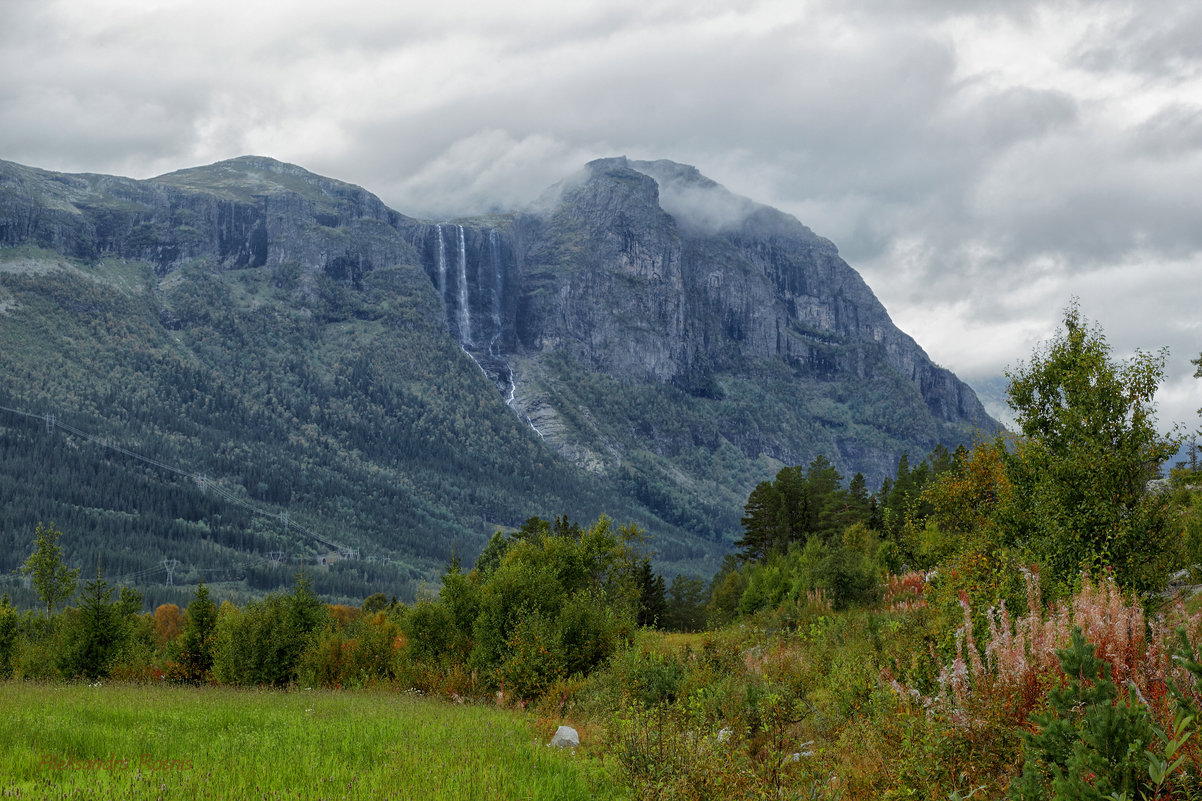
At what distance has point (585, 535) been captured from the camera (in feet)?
152

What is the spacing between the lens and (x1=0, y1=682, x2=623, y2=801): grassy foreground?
9.04m

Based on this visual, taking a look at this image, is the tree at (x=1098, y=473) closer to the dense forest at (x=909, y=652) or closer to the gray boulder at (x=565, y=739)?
the dense forest at (x=909, y=652)

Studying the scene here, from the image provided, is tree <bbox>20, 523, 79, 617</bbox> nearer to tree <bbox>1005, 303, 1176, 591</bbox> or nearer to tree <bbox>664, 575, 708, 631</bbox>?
tree <bbox>664, 575, 708, 631</bbox>

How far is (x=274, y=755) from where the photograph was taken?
10891 millimetres

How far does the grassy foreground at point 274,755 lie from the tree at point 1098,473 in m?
10.4

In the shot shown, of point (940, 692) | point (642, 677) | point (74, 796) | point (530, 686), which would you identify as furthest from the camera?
point (530, 686)

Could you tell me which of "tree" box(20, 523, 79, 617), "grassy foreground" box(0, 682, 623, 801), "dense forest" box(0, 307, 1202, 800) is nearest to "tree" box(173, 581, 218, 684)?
"dense forest" box(0, 307, 1202, 800)

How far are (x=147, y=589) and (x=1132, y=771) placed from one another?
168 m

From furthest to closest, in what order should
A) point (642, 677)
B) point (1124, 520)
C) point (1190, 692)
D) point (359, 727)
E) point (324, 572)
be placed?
1. point (324, 572)
2. point (642, 677)
3. point (1124, 520)
4. point (359, 727)
5. point (1190, 692)

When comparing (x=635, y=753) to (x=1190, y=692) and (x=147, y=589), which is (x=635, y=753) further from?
(x=147, y=589)

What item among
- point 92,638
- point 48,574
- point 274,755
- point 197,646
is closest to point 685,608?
point 48,574

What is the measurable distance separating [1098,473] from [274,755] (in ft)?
51.4

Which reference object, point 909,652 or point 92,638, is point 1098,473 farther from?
point 92,638

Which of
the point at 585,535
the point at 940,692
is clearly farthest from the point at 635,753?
the point at 585,535
